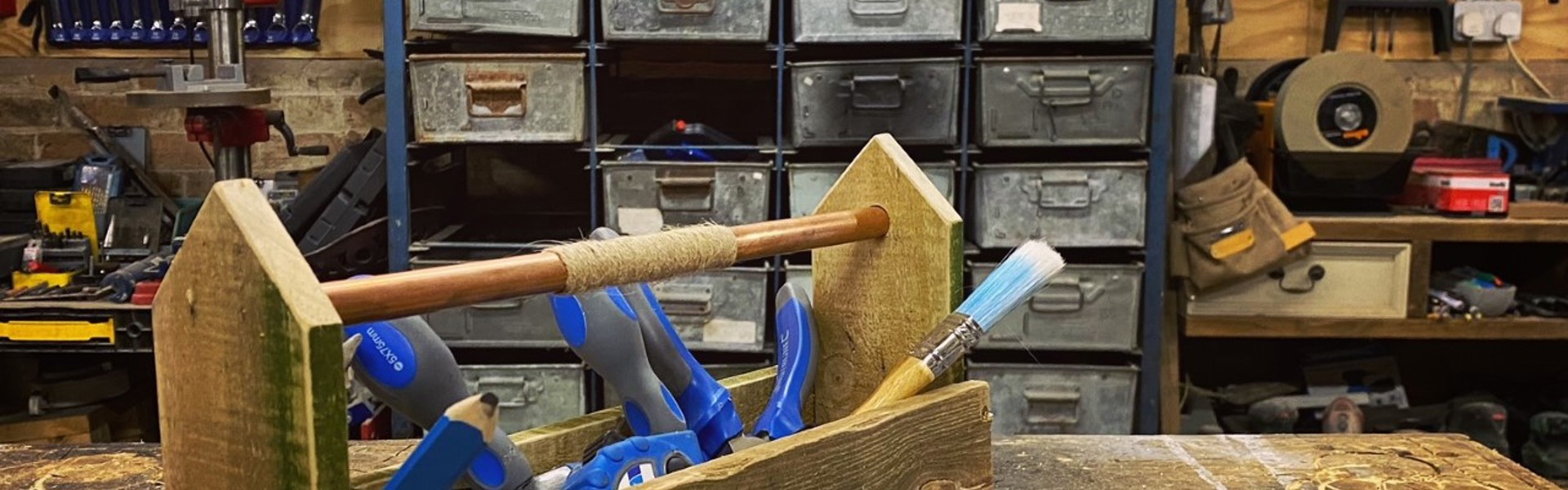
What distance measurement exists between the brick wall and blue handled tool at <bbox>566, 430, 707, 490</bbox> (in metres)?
2.24

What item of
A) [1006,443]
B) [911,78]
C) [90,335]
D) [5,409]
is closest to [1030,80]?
[911,78]

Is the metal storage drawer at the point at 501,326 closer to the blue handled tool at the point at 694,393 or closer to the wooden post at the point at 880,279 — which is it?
the wooden post at the point at 880,279

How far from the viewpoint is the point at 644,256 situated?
0.83 meters

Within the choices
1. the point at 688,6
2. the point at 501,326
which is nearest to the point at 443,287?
the point at 688,6

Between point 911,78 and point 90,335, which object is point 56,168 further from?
point 911,78

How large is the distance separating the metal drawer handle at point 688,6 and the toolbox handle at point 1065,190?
27.0 inches

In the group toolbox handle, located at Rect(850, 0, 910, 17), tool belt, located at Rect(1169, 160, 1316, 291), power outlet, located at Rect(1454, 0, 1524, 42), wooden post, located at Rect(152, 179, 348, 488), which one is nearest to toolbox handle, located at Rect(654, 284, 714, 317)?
toolbox handle, located at Rect(850, 0, 910, 17)

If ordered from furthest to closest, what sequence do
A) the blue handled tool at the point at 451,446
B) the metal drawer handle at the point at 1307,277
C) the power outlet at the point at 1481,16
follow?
the power outlet at the point at 1481,16, the metal drawer handle at the point at 1307,277, the blue handled tool at the point at 451,446

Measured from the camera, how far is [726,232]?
91cm

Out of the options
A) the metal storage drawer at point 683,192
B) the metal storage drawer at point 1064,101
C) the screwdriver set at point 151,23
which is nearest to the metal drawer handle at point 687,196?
the metal storage drawer at point 683,192

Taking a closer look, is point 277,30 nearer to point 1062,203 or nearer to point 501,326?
point 501,326

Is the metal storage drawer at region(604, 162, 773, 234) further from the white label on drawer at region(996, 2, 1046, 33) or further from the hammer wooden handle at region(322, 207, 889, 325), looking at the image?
the hammer wooden handle at region(322, 207, 889, 325)

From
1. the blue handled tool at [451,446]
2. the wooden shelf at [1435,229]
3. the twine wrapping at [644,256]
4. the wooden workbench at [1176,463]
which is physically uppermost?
the twine wrapping at [644,256]

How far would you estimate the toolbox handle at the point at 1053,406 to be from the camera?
2.43m
